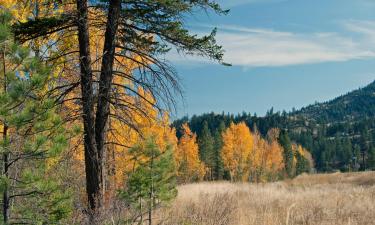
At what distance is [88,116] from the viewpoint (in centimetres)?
838

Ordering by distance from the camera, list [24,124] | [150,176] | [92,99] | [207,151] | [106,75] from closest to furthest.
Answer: [24,124]
[92,99]
[106,75]
[150,176]
[207,151]

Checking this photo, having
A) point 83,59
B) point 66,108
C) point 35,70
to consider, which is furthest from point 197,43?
point 35,70

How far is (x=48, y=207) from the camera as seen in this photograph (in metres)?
5.99

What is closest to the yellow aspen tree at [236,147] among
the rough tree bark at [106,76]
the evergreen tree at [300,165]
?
the evergreen tree at [300,165]

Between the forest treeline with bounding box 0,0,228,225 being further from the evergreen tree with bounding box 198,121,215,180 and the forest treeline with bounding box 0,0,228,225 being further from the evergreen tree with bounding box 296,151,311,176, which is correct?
the evergreen tree with bounding box 296,151,311,176

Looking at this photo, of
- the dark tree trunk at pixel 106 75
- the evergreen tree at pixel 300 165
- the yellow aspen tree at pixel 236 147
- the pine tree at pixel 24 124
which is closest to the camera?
the pine tree at pixel 24 124

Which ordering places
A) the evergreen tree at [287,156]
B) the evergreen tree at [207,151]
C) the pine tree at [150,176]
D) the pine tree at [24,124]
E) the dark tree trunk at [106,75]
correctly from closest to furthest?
the pine tree at [24,124]
the dark tree trunk at [106,75]
the pine tree at [150,176]
the evergreen tree at [207,151]
the evergreen tree at [287,156]

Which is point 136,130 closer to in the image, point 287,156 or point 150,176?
point 150,176

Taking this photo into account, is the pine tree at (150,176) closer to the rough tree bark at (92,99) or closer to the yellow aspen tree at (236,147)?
the rough tree bark at (92,99)

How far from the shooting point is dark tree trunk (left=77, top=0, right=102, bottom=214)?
27.0ft

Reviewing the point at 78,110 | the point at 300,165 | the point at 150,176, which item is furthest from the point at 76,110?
the point at 300,165

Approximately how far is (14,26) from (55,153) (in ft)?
11.4

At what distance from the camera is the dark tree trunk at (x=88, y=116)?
8.23m

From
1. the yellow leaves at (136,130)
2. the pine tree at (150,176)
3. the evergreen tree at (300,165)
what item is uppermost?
the yellow leaves at (136,130)
